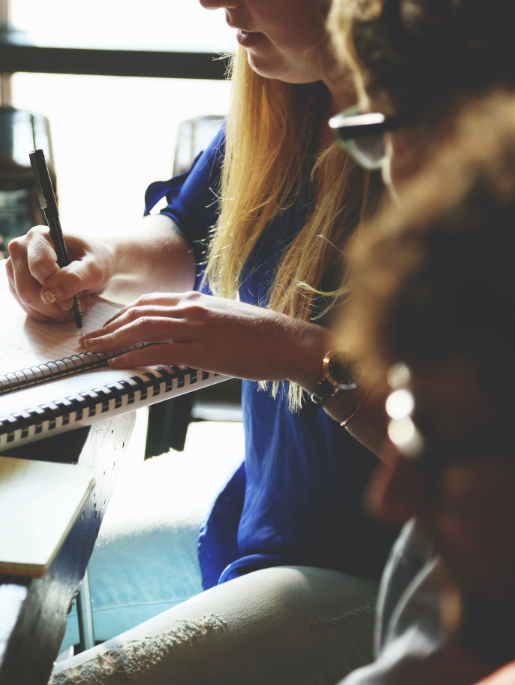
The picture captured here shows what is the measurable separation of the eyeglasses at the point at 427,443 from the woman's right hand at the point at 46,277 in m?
0.55

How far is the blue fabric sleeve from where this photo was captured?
102 cm

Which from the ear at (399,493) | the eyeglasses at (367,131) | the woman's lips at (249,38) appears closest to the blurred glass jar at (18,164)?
the woman's lips at (249,38)

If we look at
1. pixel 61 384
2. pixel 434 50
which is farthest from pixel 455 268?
pixel 61 384

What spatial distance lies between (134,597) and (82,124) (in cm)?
208

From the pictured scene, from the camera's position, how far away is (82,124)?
239 centimetres

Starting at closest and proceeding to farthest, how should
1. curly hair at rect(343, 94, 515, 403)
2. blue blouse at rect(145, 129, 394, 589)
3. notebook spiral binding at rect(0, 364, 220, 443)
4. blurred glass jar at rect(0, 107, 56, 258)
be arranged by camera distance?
curly hair at rect(343, 94, 515, 403)
notebook spiral binding at rect(0, 364, 220, 443)
blue blouse at rect(145, 129, 394, 589)
blurred glass jar at rect(0, 107, 56, 258)

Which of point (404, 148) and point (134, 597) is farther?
point (134, 597)

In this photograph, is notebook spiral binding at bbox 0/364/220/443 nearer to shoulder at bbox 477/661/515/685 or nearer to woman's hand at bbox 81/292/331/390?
woman's hand at bbox 81/292/331/390

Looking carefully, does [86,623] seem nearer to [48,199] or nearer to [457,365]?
A: [48,199]

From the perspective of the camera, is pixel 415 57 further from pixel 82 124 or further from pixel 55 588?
pixel 82 124

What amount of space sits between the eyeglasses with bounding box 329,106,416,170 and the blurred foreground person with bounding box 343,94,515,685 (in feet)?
0.22

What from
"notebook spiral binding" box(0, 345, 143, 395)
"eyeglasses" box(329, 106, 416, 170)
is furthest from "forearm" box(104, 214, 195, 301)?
"eyeglasses" box(329, 106, 416, 170)

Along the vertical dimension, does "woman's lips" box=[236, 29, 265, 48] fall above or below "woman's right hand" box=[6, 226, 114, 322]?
above

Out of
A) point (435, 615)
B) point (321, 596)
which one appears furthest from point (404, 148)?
point (321, 596)
